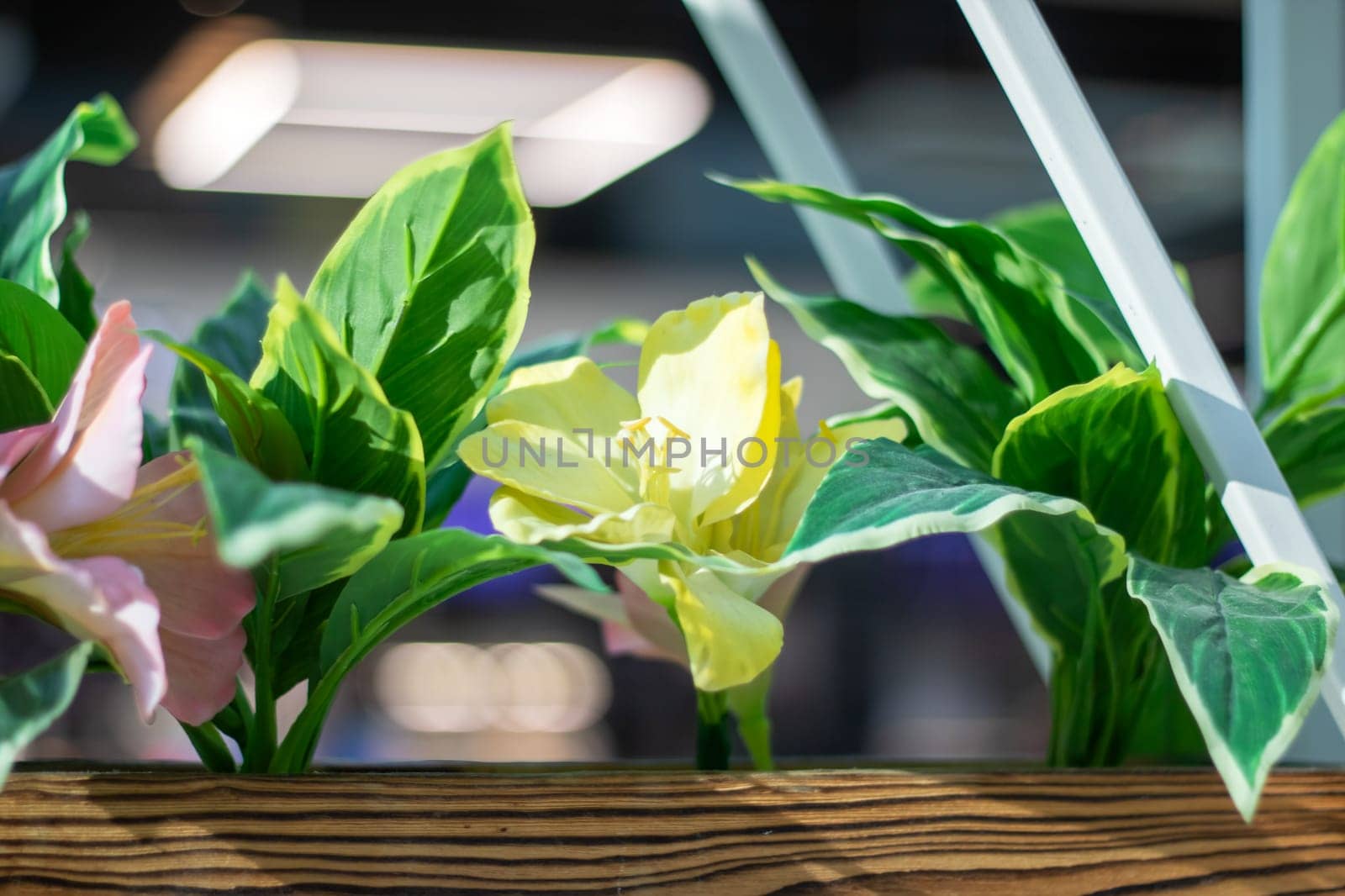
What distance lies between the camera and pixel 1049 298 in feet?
1.34

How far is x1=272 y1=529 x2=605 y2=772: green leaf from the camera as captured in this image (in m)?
0.31

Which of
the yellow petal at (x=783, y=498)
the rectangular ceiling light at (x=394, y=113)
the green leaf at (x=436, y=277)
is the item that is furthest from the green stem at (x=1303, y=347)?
the rectangular ceiling light at (x=394, y=113)

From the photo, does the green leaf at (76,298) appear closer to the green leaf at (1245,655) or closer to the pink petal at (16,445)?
the pink petal at (16,445)

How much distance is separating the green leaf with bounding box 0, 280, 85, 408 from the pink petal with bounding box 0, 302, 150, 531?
53 millimetres

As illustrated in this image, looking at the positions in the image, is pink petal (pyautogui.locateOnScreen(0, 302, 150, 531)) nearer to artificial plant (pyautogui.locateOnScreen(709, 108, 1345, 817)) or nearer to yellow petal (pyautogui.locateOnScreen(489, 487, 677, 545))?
yellow petal (pyautogui.locateOnScreen(489, 487, 677, 545))

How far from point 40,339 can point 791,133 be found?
1.21 feet

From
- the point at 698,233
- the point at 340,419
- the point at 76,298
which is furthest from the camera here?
the point at 698,233

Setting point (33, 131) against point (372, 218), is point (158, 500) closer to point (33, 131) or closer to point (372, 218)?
point (372, 218)

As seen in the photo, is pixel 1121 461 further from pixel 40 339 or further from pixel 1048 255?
pixel 40 339

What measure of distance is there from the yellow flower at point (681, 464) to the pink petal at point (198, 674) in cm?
9

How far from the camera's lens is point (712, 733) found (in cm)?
40

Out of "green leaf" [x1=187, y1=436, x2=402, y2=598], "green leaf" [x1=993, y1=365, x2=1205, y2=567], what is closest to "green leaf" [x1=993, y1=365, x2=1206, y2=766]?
"green leaf" [x1=993, y1=365, x2=1205, y2=567]

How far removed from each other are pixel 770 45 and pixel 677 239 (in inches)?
140

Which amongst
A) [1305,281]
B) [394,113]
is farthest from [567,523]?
[394,113]
